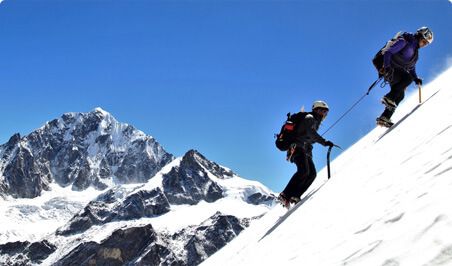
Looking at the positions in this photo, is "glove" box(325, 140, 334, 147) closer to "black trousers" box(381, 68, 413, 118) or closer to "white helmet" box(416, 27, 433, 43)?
"black trousers" box(381, 68, 413, 118)

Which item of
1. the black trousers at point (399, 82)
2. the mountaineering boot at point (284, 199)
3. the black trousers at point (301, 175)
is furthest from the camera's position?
the black trousers at point (399, 82)

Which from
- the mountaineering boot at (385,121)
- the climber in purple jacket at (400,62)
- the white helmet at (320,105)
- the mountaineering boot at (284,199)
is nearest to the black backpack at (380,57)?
the climber in purple jacket at (400,62)

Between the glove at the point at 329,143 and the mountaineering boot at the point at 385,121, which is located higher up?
the mountaineering boot at the point at 385,121

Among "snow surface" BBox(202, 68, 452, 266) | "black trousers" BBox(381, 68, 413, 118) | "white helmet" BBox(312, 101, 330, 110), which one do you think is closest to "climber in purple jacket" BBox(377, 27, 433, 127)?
"black trousers" BBox(381, 68, 413, 118)

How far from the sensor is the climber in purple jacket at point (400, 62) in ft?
45.4

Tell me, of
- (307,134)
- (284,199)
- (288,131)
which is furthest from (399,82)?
(284,199)

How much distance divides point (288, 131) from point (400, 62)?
388 cm

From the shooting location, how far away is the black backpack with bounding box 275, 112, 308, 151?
1209 cm

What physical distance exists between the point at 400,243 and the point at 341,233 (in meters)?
1.73

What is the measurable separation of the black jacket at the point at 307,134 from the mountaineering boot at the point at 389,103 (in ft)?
8.64

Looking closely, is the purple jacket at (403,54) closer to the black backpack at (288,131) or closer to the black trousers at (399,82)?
the black trousers at (399,82)

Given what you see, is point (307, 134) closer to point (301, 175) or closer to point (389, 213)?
point (301, 175)

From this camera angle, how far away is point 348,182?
9961 mm

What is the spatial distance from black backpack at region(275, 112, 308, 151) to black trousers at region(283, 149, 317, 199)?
1.18 feet
